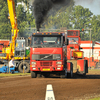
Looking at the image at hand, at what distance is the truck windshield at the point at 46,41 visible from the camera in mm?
18531

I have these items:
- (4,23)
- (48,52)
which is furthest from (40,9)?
(4,23)

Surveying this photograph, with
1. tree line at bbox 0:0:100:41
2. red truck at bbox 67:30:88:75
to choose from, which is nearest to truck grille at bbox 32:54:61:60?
red truck at bbox 67:30:88:75

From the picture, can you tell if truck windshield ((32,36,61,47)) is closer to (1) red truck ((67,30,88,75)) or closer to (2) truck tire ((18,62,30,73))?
(1) red truck ((67,30,88,75))

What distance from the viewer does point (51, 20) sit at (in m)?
80.8

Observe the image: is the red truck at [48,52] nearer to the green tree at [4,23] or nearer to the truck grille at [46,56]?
the truck grille at [46,56]

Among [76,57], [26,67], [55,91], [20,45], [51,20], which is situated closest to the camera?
[55,91]

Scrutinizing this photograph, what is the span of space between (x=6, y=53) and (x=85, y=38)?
60871mm

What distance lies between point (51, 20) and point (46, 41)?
62725mm

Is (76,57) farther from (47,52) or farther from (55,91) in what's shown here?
(55,91)

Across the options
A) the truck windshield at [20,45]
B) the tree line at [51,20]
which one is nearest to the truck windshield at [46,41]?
the truck windshield at [20,45]

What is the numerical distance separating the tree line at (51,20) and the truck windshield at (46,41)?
49667 millimetres

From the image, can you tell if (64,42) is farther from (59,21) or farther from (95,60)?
(59,21)

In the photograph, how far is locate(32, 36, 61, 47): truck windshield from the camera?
60.8 ft

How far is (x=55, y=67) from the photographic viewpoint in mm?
18562
